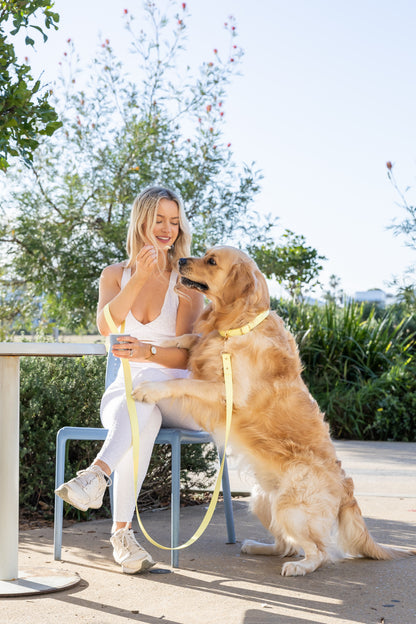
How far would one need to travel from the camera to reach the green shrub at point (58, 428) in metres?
4.27

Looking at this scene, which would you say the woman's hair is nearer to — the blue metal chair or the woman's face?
the woman's face

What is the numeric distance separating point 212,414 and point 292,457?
0.41 metres

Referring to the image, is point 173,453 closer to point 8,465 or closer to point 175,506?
point 175,506

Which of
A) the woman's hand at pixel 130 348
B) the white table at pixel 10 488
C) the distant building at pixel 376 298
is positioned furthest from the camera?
the distant building at pixel 376 298

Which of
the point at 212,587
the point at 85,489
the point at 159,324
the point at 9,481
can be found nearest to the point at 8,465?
the point at 9,481

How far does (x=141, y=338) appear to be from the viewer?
3656 millimetres

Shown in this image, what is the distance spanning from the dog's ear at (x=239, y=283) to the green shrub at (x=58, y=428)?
1511 millimetres

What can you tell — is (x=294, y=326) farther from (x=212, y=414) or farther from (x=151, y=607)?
(x=151, y=607)

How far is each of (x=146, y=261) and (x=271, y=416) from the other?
0.92 m

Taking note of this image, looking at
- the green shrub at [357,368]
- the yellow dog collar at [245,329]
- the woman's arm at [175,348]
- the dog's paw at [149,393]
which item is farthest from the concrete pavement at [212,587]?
the green shrub at [357,368]

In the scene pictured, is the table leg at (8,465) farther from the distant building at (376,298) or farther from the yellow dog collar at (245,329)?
the distant building at (376,298)

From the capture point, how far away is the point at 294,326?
9742 millimetres

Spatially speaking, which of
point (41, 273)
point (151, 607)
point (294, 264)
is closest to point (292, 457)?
point (151, 607)

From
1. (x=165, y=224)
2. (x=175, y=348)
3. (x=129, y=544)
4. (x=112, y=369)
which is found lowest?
(x=129, y=544)
